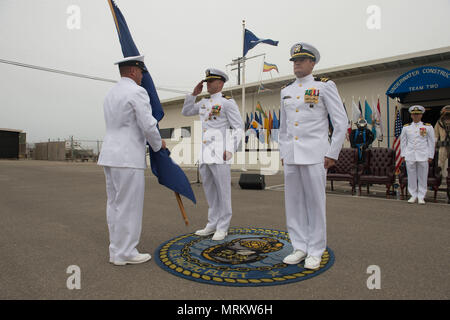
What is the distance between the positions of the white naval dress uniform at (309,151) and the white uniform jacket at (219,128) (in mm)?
887

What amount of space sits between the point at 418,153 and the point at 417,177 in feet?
1.87

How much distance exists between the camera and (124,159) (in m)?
2.71

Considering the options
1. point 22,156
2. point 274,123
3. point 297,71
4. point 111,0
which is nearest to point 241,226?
point 297,71

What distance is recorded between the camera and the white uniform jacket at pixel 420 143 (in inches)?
254

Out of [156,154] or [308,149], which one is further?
[156,154]

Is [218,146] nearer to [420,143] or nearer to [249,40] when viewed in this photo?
[420,143]

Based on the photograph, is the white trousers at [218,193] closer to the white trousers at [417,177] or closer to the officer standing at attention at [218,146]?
the officer standing at attention at [218,146]

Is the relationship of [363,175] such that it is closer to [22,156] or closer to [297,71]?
[297,71]

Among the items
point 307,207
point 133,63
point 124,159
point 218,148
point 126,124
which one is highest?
point 133,63

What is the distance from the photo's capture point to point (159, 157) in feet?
10.4

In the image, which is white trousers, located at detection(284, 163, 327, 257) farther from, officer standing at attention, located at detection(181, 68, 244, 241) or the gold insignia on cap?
the gold insignia on cap

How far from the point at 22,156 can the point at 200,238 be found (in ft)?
136

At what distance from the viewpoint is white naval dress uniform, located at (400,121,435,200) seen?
6.44m

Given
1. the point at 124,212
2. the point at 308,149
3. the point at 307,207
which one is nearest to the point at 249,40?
the point at 308,149
